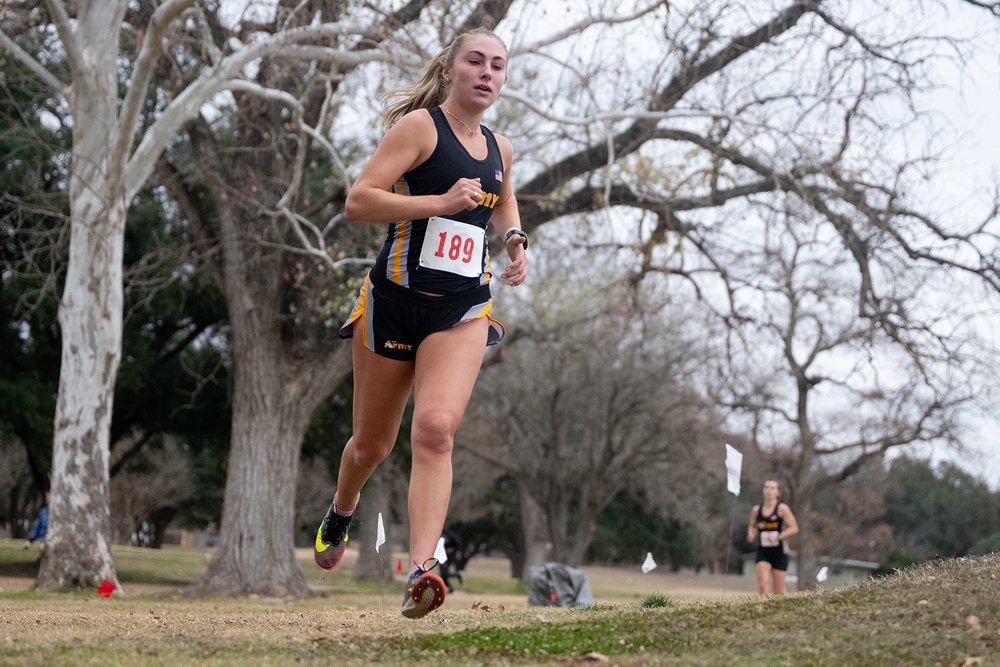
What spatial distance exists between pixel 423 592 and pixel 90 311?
9381 mm

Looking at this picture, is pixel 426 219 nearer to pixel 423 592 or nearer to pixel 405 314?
pixel 405 314

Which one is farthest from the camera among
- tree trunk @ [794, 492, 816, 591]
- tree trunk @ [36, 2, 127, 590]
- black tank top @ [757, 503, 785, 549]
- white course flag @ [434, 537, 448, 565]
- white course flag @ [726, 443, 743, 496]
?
tree trunk @ [794, 492, 816, 591]

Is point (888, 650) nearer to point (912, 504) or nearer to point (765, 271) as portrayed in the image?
point (765, 271)

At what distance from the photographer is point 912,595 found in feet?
14.5

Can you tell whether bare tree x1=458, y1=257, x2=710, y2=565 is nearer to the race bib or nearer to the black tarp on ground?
the black tarp on ground

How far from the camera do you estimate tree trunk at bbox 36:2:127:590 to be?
39.0ft

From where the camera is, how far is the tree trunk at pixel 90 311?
11.9 meters

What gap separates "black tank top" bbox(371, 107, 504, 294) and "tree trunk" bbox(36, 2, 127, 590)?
28.0 ft

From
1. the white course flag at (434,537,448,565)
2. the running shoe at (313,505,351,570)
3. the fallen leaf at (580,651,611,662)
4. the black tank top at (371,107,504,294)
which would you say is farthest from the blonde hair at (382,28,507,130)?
the fallen leaf at (580,651,611,662)

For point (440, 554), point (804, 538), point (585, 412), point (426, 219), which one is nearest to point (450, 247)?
point (426, 219)

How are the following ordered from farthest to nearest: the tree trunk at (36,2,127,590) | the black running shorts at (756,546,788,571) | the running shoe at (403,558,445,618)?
the black running shorts at (756,546,788,571) → the tree trunk at (36,2,127,590) → the running shoe at (403,558,445,618)

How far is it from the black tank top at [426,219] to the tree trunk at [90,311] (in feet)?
28.0

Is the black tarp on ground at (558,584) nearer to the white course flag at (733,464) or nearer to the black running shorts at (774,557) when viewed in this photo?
the black running shorts at (774,557)

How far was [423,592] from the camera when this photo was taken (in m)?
3.92
